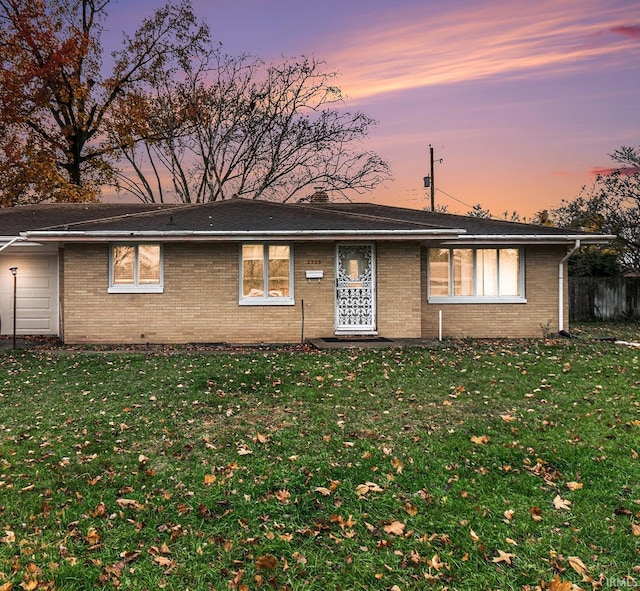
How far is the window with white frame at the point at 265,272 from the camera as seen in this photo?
13.1 metres

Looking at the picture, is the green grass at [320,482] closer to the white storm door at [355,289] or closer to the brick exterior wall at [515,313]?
the white storm door at [355,289]

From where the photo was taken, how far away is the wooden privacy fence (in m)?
20.7

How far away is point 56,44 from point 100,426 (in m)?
25.5

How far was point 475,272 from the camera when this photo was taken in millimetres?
14633

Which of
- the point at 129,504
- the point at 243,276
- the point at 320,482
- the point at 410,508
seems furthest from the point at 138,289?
the point at 410,508

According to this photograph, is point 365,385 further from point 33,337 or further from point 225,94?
point 225,94

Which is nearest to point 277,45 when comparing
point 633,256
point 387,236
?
point 387,236

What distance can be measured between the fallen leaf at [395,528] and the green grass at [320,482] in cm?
2

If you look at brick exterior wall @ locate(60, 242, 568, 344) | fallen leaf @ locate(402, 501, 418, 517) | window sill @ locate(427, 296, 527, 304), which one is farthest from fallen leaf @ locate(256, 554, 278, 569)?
window sill @ locate(427, 296, 527, 304)

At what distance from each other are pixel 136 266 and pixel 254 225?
338 cm

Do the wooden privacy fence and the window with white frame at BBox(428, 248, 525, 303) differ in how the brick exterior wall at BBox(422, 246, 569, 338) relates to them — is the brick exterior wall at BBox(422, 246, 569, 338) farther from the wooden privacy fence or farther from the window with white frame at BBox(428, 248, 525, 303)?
the wooden privacy fence

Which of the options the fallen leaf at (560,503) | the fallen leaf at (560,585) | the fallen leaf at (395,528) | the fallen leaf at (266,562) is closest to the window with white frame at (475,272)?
the fallen leaf at (560,503)

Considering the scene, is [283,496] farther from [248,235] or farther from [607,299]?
[607,299]

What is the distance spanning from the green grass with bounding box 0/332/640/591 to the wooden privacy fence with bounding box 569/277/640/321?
13650 millimetres
